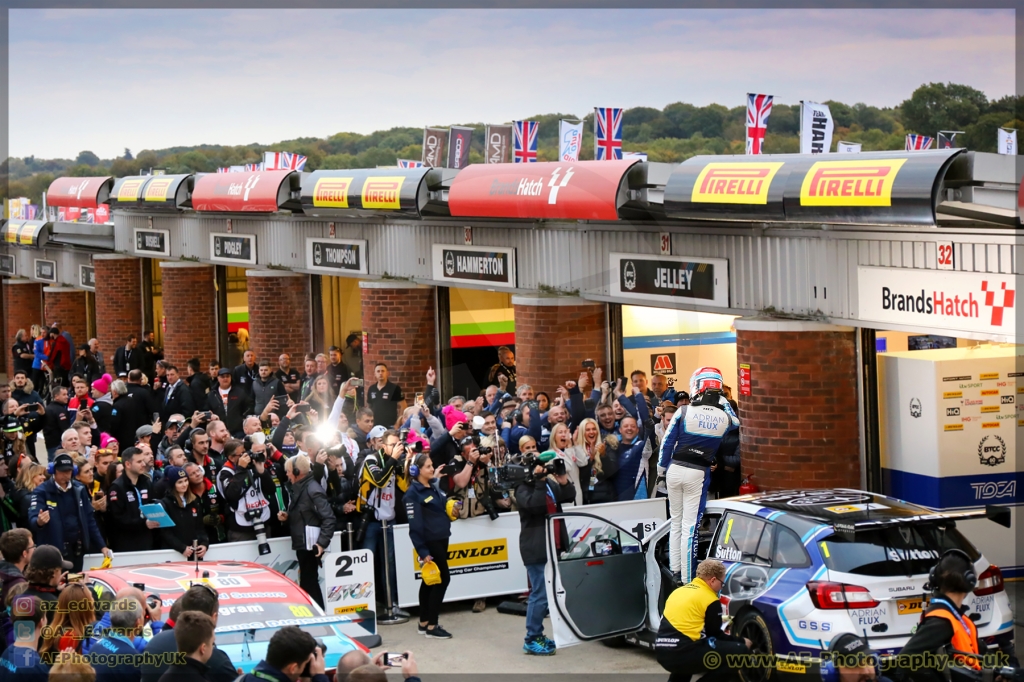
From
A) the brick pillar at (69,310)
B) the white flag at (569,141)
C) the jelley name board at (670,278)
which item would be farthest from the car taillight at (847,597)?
the brick pillar at (69,310)

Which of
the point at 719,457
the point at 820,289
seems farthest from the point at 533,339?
the point at 820,289

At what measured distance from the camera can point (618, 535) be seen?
33.5 feet

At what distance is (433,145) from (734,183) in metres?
12.0

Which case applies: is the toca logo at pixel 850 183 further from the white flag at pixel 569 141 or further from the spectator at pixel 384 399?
the white flag at pixel 569 141

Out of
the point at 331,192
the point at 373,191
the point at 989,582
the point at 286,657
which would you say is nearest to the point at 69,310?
the point at 331,192

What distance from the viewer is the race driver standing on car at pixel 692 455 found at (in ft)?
32.8

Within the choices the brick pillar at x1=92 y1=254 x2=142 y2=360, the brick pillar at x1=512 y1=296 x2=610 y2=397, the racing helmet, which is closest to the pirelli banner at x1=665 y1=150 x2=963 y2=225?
the racing helmet

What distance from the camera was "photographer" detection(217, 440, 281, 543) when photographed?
11.2m

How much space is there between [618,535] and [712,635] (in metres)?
2.52

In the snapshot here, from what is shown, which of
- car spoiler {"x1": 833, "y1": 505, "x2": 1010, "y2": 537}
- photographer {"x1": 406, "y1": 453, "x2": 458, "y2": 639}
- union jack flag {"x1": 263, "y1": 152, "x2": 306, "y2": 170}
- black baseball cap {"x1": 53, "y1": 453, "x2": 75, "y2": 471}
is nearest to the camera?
car spoiler {"x1": 833, "y1": 505, "x2": 1010, "y2": 537}

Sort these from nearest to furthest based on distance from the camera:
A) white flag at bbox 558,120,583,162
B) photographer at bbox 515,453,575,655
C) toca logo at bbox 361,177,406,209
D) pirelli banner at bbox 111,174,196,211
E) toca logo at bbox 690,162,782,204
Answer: photographer at bbox 515,453,575,655 < toca logo at bbox 690,162,782,204 < toca logo at bbox 361,177,406,209 < white flag at bbox 558,120,583,162 < pirelli banner at bbox 111,174,196,211

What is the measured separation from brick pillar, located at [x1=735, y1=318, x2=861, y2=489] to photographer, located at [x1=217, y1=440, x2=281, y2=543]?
199 inches

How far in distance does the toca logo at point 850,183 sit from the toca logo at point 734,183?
54cm

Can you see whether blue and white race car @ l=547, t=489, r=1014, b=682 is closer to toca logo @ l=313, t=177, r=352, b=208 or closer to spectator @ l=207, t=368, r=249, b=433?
spectator @ l=207, t=368, r=249, b=433
